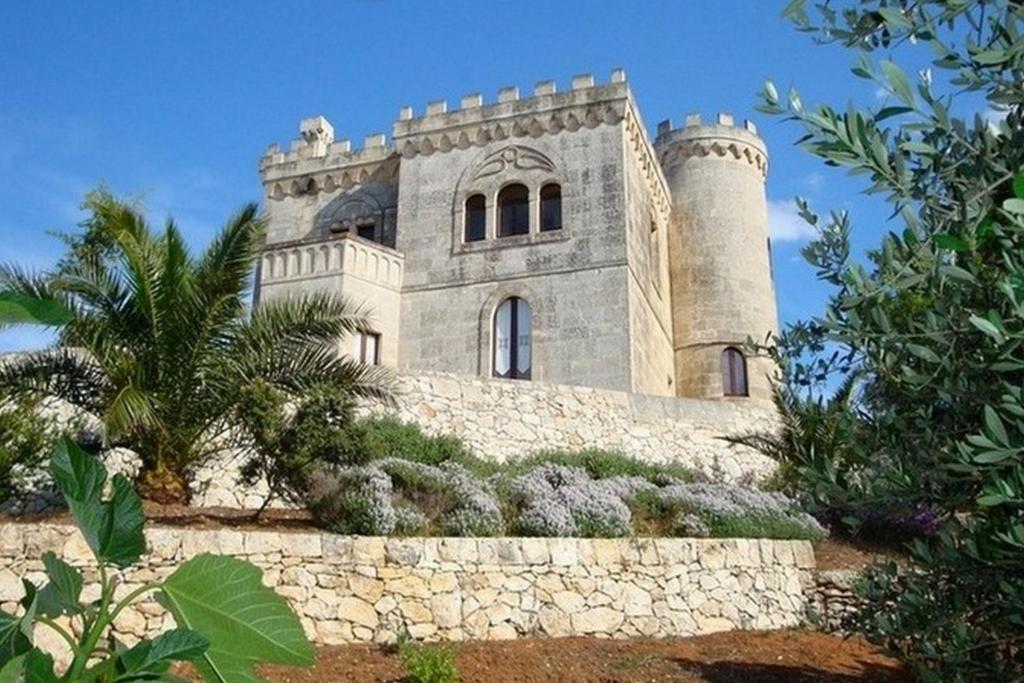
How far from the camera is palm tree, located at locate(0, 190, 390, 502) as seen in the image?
10219mm

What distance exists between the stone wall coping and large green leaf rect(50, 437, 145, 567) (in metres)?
6.51

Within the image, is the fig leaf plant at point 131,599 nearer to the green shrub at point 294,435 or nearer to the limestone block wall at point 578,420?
the green shrub at point 294,435

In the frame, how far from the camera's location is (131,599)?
121cm

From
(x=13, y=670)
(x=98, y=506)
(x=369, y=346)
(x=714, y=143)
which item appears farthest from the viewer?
(x=714, y=143)

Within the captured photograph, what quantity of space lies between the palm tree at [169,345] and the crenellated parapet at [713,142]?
59.3 feet

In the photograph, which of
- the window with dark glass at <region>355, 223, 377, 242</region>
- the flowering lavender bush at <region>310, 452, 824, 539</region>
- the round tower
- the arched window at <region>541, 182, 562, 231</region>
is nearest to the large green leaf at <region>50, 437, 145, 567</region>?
the flowering lavender bush at <region>310, 452, 824, 539</region>

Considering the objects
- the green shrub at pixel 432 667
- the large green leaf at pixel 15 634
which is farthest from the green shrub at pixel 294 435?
the large green leaf at pixel 15 634

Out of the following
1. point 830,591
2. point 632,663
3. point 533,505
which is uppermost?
point 533,505

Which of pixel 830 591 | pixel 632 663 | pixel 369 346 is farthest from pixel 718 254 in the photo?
pixel 632 663

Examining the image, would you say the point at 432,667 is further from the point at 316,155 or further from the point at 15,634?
the point at 316,155

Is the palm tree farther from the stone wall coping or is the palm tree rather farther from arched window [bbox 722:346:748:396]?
arched window [bbox 722:346:748:396]

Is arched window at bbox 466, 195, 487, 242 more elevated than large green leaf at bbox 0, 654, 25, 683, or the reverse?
arched window at bbox 466, 195, 487, 242

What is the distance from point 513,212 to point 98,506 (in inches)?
854

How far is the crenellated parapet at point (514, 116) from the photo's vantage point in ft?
72.1
